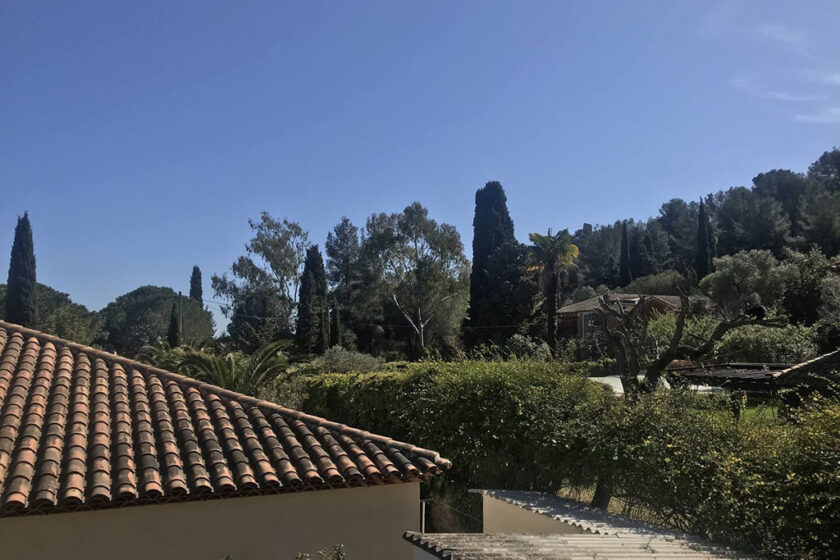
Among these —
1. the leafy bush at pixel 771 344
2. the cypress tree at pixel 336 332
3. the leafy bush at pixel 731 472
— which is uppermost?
the cypress tree at pixel 336 332

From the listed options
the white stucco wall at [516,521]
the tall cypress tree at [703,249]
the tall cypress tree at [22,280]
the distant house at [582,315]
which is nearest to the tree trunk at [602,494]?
the white stucco wall at [516,521]

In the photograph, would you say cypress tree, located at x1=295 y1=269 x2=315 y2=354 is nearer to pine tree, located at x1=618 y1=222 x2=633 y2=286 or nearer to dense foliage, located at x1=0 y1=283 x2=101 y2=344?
dense foliage, located at x1=0 y1=283 x2=101 y2=344

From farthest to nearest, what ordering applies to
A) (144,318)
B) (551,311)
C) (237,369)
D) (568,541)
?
(144,318) → (551,311) → (237,369) → (568,541)

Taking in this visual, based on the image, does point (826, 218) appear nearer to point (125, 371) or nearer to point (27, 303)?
point (125, 371)

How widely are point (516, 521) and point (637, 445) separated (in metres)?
2.08

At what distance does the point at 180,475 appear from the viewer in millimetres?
6766

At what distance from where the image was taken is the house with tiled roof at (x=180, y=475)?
20.7ft

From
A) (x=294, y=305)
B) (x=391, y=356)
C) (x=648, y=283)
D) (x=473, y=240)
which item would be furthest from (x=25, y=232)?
(x=648, y=283)

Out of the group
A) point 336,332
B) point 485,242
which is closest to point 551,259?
point 485,242

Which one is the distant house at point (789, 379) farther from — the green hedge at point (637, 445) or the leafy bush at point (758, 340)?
the leafy bush at point (758, 340)

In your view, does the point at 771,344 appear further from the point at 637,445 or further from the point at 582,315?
the point at 637,445

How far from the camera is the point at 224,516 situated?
7043 mm

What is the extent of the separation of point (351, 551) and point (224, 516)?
65.8 inches

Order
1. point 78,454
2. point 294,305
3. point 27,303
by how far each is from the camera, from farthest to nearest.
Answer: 1. point 294,305
2. point 27,303
3. point 78,454
